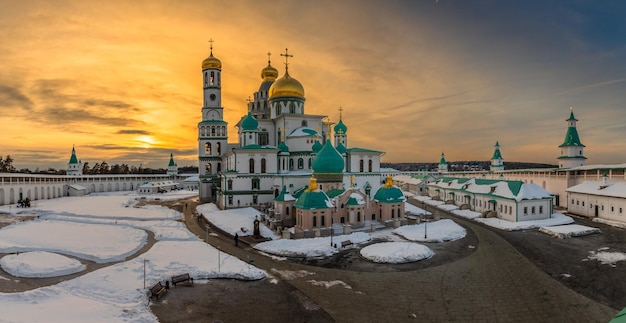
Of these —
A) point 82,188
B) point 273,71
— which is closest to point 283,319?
point 273,71

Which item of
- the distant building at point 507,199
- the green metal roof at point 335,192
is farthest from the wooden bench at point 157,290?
the distant building at point 507,199

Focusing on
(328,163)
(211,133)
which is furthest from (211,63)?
(328,163)

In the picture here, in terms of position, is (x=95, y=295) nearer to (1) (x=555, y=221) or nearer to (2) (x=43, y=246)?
(2) (x=43, y=246)

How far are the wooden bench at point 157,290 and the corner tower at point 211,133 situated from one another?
109 feet

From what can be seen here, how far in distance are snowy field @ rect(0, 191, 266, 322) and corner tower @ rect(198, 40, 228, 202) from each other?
52.9 feet

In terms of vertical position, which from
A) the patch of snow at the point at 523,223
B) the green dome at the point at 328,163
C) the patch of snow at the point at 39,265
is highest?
the green dome at the point at 328,163

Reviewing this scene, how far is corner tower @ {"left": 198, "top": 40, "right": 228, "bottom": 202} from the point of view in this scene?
4872 centimetres

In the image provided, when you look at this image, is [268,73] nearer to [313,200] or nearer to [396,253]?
[313,200]

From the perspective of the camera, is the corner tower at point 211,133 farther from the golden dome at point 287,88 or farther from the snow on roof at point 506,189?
the snow on roof at point 506,189

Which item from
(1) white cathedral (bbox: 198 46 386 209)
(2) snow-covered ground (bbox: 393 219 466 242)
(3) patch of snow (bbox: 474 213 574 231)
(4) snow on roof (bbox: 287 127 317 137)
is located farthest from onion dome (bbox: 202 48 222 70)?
(3) patch of snow (bbox: 474 213 574 231)

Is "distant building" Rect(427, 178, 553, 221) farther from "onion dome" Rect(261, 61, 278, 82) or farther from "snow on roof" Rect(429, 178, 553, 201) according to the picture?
"onion dome" Rect(261, 61, 278, 82)

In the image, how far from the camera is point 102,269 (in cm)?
1853

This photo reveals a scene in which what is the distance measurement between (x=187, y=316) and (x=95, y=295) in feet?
15.4

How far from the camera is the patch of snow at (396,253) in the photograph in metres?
20.7
